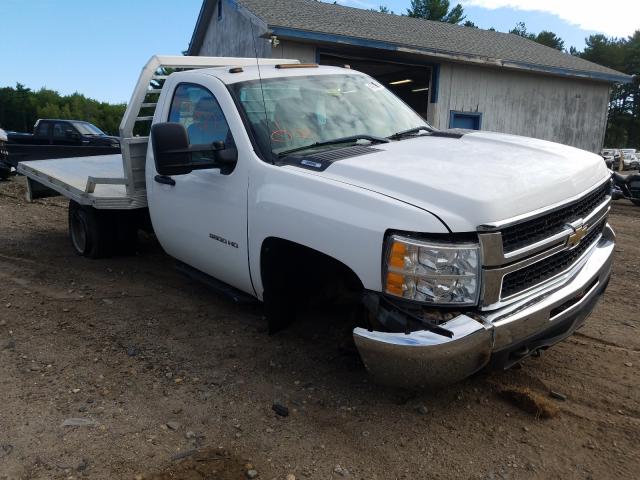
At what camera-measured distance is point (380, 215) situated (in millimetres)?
2615

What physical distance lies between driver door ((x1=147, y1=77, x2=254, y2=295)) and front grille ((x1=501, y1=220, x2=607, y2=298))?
5.65ft

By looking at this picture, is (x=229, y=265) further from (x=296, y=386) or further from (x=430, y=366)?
(x=430, y=366)

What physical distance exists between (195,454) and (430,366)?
130 centimetres

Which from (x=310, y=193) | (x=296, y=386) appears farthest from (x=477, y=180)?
(x=296, y=386)

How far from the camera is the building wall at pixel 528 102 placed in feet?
47.5

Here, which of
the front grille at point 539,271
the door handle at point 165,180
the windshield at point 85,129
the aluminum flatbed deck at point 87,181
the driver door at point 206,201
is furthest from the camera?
the windshield at point 85,129

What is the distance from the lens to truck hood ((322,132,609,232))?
253cm

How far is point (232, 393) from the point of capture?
132 inches

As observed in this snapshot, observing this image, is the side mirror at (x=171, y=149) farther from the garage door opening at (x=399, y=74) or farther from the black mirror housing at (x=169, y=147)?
the garage door opening at (x=399, y=74)

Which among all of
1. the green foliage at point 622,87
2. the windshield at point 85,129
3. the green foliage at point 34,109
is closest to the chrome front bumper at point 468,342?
the windshield at point 85,129

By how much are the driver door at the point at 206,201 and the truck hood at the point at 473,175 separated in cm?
89

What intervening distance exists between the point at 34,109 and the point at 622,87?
84.7m

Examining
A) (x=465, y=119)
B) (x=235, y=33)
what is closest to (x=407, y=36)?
(x=465, y=119)

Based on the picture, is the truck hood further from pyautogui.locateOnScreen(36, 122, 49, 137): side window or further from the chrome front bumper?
pyautogui.locateOnScreen(36, 122, 49, 137): side window
